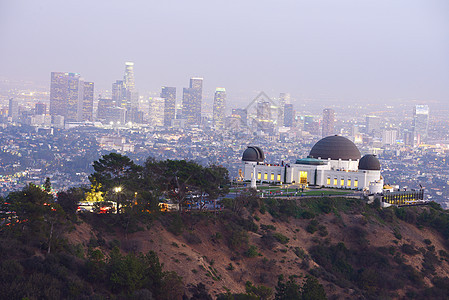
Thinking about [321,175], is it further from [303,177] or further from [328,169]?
[303,177]

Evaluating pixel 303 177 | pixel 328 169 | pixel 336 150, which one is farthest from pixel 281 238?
pixel 336 150

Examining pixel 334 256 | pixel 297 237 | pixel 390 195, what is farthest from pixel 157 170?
pixel 390 195

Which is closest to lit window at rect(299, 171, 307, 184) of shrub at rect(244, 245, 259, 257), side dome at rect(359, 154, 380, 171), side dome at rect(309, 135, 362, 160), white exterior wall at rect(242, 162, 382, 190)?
white exterior wall at rect(242, 162, 382, 190)

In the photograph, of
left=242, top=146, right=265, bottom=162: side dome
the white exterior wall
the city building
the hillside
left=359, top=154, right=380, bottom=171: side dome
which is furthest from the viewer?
left=242, top=146, right=265, bottom=162: side dome

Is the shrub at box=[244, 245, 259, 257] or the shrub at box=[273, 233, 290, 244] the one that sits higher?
the shrub at box=[273, 233, 290, 244]

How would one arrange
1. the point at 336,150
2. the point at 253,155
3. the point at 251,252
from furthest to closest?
the point at 336,150 < the point at 253,155 < the point at 251,252

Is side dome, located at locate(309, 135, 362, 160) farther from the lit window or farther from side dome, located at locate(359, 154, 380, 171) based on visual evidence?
the lit window

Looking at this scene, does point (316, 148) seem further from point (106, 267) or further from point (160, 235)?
point (106, 267)
